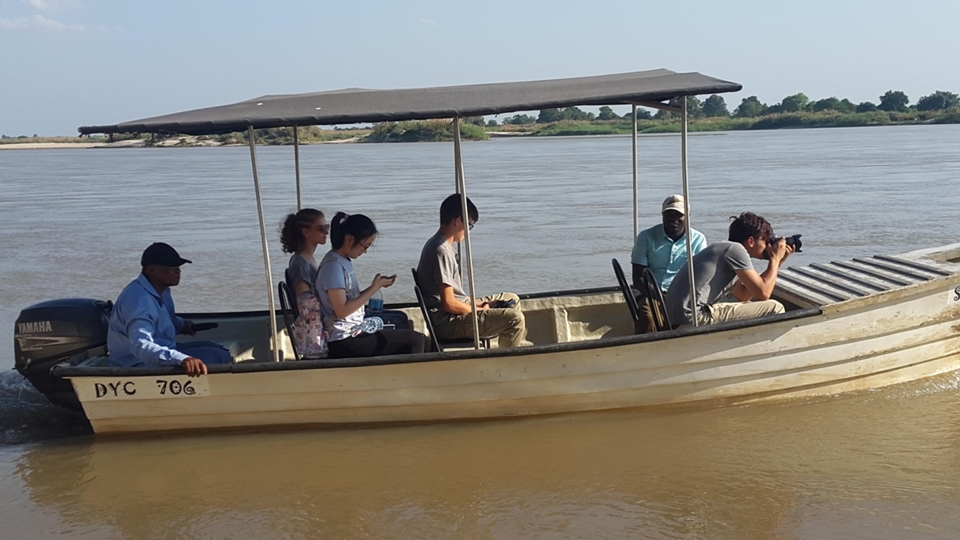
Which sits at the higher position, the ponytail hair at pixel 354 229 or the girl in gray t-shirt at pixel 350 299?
the ponytail hair at pixel 354 229

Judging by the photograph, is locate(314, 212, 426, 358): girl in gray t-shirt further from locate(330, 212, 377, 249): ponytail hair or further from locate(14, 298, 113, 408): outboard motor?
locate(14, 298, 113, 408): outboard motor

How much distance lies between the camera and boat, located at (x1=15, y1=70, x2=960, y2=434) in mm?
5762

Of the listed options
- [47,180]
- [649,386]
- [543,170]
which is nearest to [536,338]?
[649,386]

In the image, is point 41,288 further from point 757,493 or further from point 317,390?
point 757,493

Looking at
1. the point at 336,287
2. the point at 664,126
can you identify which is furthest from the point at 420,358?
the point at 664,126

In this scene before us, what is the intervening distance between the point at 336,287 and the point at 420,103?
120 cm

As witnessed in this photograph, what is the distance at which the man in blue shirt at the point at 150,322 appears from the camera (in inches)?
227

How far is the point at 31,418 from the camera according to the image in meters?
6.91

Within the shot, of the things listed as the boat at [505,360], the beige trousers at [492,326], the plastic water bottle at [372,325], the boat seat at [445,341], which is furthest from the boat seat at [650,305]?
the plastic water bottle at [372,325]

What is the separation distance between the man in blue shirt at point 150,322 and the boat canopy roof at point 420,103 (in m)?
0.76

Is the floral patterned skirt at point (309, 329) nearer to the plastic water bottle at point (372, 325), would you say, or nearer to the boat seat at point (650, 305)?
the plastic water bottle at point (372, 325)

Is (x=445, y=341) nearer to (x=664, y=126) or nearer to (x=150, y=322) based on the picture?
(x=150, y=322)

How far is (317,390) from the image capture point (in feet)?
19.7

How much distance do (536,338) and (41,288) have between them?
7.61 m
